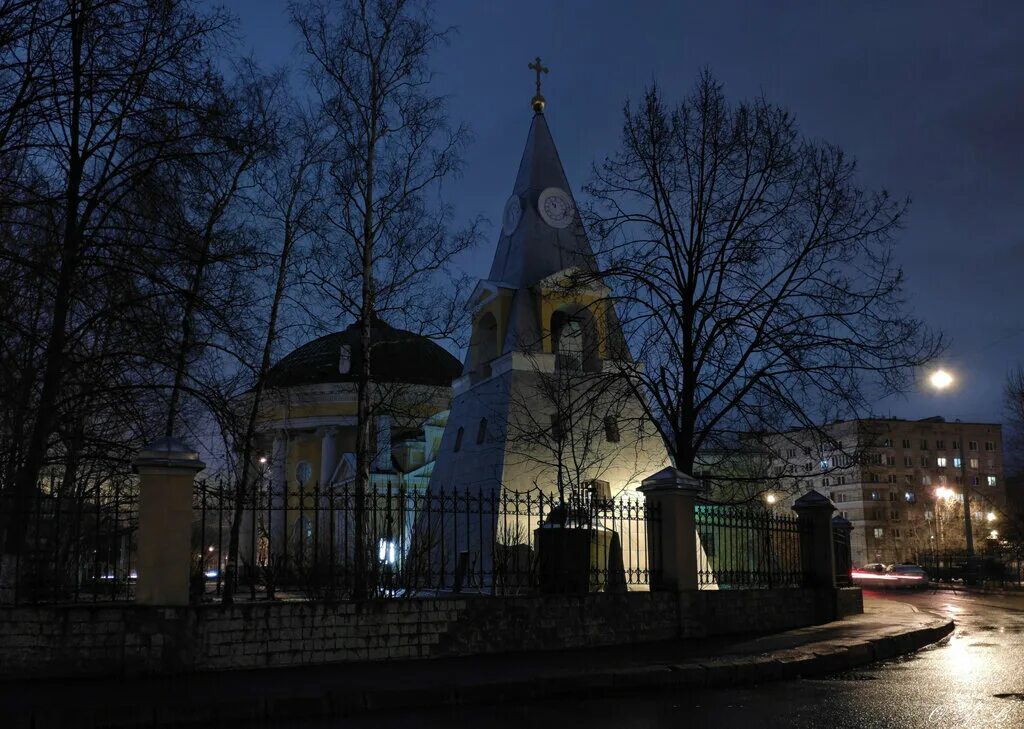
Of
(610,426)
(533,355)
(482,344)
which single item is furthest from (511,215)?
(610,426)

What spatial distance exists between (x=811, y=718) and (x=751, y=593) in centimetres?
783

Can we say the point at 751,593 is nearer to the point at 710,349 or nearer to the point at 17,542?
the point at 710,349

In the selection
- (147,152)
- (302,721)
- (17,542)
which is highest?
(147,152)

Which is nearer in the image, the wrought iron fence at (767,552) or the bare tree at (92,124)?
the bare tree at (92,124)

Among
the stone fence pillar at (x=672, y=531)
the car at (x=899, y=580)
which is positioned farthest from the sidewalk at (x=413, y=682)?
the car at (x=899, y=580)

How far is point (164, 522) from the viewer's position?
11.0 meters

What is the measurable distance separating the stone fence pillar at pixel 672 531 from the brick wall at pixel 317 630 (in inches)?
12.3

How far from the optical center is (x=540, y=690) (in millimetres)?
10125

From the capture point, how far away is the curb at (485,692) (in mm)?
8555

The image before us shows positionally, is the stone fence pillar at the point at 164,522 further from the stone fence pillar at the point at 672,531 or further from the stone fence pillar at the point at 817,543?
the stone fence pillar at the point at 817,543

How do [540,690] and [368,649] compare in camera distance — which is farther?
[368,649]

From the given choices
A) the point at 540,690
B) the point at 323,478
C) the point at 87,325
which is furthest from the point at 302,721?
the point at 323,478

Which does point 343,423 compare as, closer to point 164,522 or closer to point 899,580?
point 899,580

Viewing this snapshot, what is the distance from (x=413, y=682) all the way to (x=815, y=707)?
13.2ft
